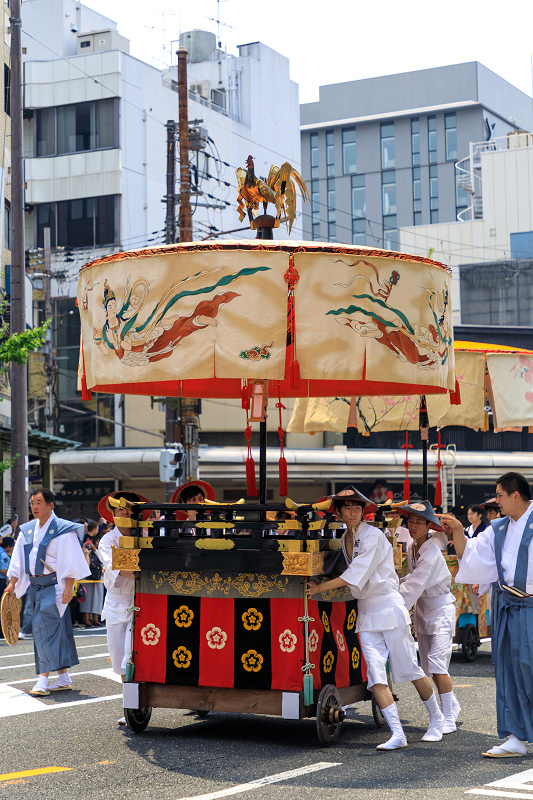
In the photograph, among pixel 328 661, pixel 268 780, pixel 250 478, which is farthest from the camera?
pixel 250 478

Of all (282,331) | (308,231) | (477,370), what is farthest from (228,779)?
(308,231)

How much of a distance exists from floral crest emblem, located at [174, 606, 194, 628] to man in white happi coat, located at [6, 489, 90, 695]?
7.87 ft

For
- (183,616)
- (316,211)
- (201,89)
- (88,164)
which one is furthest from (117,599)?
(316,211)

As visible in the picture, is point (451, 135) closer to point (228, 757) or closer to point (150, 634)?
point (150, 634)

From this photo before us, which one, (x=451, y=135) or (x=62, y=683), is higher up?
(x=451, y=135)

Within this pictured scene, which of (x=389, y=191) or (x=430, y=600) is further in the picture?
(x=389, y=191)

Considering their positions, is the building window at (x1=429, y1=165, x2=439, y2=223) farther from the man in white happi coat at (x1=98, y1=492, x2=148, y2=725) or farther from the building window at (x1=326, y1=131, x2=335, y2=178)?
the man in white happi coat at (x1=98, y1=492, x2=148, y2=725)

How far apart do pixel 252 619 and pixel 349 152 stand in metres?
84.3

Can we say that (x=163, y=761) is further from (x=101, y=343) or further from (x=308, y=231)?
(x=308, y=231)

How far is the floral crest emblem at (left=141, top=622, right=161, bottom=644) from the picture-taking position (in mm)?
7902

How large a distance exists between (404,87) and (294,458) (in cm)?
5555

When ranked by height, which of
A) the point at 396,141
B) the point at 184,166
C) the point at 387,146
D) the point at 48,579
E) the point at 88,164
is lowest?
the point at 48,579

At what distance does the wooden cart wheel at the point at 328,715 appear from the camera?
24.2ft

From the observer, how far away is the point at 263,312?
25.5 ft
